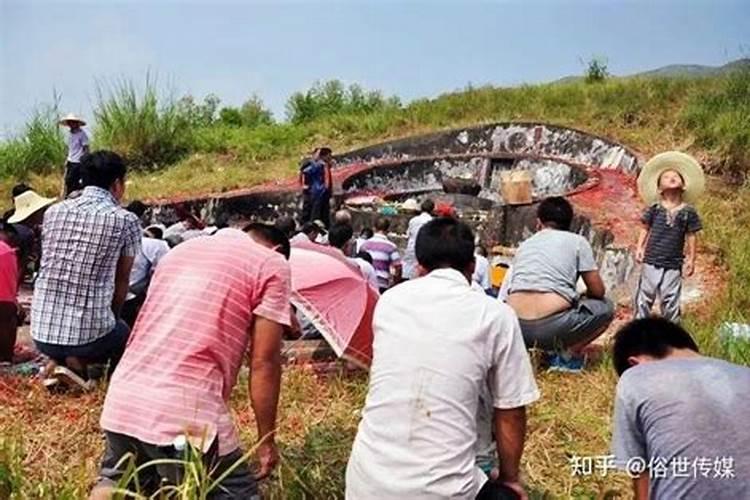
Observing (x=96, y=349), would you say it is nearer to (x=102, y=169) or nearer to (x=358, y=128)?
(x=102, y=169)

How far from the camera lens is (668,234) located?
6.26m

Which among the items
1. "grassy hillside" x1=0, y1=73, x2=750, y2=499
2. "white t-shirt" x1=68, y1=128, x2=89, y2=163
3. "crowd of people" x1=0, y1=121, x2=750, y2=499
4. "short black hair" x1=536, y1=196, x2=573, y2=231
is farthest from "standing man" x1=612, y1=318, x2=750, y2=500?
"white t-shirt" x1=68, y1=128, x2=89, y2=163

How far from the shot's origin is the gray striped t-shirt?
6.23 meters

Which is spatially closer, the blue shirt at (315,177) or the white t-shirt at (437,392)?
the white t-shirt at (437,392)

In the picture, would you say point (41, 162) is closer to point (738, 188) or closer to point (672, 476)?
point (738, 188)

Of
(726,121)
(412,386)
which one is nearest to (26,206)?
(412,386)

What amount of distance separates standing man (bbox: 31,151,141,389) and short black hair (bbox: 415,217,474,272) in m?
1.93

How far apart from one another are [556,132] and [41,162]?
1093cm

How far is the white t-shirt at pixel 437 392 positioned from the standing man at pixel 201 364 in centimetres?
44

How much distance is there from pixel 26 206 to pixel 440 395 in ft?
21.3

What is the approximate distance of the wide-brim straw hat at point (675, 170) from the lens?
21.1 feet

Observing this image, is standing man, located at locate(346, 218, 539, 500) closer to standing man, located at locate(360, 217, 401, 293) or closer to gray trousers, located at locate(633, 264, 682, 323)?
gray trousers, located at locate(633, 264, 682, 323)

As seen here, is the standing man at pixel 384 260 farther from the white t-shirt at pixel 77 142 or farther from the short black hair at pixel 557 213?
the white t-shirt at pixel 77 142

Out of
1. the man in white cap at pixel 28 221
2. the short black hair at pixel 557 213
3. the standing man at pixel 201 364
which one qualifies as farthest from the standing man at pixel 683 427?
the man in white cap at pixel 28 221
